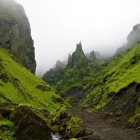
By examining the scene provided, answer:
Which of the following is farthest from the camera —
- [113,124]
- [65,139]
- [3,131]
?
[113,124]

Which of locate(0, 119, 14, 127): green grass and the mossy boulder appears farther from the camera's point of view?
locate(0, 119, 14, 127): green grass

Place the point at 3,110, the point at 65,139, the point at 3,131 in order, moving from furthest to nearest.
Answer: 1. the point at 65,139
2. the point at 3,110
3. the point at 3,131

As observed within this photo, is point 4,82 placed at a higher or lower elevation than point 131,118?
higher

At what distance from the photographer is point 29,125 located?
59.5 metres

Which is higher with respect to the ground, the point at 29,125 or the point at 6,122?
the point at 6,122

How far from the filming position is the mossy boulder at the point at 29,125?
58.3m

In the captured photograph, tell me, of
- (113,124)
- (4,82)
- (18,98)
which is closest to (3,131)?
(113,124)

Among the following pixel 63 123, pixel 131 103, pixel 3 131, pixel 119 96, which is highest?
pixel 119 96

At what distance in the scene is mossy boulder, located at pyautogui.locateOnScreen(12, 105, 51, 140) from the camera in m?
58.3

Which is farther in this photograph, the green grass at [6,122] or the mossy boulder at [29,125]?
the green grass at [6,122]

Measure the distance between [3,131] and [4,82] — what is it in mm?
115017

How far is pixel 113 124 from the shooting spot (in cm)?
12050

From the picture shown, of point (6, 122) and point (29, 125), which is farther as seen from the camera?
point (6, 122)

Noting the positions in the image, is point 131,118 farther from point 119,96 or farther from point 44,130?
point 44,130
